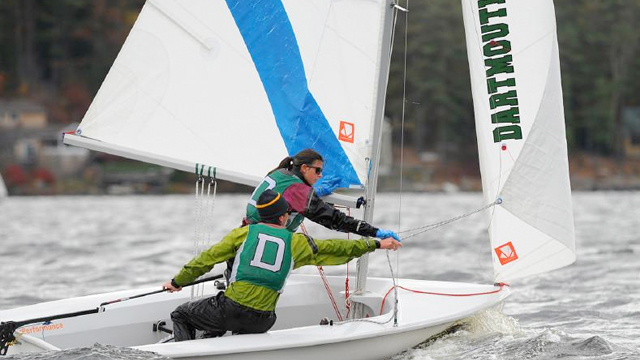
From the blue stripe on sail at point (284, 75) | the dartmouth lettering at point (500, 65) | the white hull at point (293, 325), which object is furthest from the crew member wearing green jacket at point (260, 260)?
the dartmouth lettering at point (500, 65)

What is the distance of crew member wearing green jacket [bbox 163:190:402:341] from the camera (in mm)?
5164

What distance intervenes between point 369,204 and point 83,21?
182 feet

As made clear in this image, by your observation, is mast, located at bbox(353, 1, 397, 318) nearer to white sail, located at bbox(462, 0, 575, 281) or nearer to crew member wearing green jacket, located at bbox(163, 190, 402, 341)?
white sail, located at bbox(462, 0, 575, 281)

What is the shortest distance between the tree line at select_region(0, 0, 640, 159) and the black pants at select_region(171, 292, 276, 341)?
1994 inches

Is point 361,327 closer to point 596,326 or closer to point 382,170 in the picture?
point 596,326

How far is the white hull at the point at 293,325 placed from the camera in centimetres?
510

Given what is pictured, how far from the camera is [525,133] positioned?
249 inches

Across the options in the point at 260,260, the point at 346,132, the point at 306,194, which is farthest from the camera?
the point at 346,132

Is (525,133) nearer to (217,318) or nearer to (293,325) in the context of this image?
(293,325)

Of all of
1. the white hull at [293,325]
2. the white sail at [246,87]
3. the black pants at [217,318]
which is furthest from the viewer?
the white sail at [246,87]

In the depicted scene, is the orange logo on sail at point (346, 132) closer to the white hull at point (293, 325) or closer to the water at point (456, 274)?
the white hull at point (293, 325)

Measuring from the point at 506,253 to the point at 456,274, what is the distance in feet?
17.4

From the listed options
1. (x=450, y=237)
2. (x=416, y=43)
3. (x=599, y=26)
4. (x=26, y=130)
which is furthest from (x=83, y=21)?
(x=450, y=237)

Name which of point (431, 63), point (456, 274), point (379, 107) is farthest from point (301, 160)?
point (431, 63)
